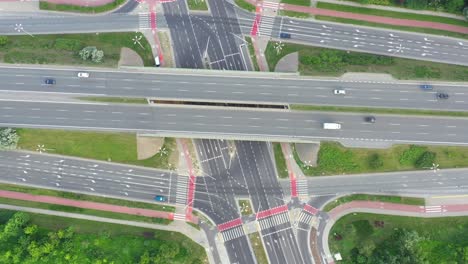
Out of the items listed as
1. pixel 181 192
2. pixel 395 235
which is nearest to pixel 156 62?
pixel 181 192

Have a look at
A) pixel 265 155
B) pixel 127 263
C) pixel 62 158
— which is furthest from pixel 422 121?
pixel 62 158

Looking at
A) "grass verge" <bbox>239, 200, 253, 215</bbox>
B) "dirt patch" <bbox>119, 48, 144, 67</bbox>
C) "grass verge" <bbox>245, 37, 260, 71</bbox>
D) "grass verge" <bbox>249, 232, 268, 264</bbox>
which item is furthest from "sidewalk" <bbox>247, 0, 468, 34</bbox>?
"grass verge" <bbox>249, 232, 268, 264</bbox>

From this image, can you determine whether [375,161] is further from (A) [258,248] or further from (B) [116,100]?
(B) [116,100]

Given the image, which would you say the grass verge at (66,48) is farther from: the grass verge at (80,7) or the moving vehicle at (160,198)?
the moving vehicle at (160,198)

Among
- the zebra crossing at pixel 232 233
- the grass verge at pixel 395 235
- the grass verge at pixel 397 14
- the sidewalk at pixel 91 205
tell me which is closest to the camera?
the grass verge at pixel 395 235

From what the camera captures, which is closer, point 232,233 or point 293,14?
point 232,233

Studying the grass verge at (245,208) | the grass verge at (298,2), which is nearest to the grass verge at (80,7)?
the grass verge at (298,2)

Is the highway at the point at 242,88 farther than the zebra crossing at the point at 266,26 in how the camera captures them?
No

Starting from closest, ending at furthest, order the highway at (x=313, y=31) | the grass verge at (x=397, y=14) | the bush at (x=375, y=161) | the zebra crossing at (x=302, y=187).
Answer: the bush at (x=375, y=161) < the zebra crossing at (x=302, y=187) < the highway at (x=313, y=31) < the grass verge at (x=397, y=14)
